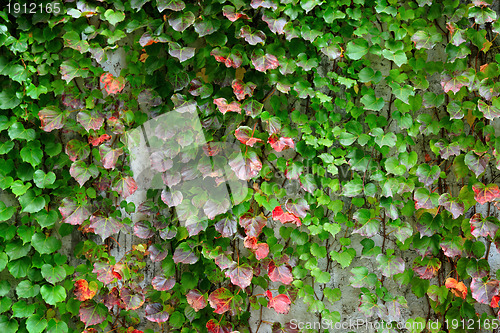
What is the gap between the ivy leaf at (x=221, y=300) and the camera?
1507mm

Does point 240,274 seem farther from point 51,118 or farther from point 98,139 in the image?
point 51,118

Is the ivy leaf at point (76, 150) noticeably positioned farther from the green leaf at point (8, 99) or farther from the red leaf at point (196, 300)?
the red leaf at point (196, 300)

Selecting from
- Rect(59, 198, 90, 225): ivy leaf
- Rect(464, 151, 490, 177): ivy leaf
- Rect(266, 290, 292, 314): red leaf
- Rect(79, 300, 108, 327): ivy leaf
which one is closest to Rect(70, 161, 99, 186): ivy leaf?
Rect(59, 198, 90, 225): ivy leaf

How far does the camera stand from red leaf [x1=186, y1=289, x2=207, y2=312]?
5.02ft

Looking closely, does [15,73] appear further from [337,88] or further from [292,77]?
[337,88]

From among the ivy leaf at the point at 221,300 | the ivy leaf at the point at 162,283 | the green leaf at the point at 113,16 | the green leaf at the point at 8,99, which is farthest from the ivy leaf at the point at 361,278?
the green leaf at the point at 8,99

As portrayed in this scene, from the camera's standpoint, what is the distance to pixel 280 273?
1.50m

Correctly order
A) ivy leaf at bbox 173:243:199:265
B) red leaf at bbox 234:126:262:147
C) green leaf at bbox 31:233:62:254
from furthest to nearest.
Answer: green leaf at bbox 31:233:62:254, ivy leaf at bbox 173:243:199:265, red leaf at bbox 234:126:262:147

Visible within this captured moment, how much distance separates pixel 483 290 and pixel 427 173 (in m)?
0.53

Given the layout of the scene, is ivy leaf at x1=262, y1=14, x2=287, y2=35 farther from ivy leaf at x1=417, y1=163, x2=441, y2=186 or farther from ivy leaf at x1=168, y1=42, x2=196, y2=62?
ivy leaf at x1=417, y1=163, x2=441, y2=186

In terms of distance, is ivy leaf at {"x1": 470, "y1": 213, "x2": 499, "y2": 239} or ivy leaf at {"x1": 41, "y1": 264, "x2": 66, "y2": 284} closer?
ivy leaf at {"x1": 470, "y1": 213, "x2": 499, "y2": 239}

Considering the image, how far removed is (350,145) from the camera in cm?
159

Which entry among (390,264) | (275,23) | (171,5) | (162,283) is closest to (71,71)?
(171,5)

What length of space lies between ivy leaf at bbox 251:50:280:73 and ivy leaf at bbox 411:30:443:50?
0.58m
